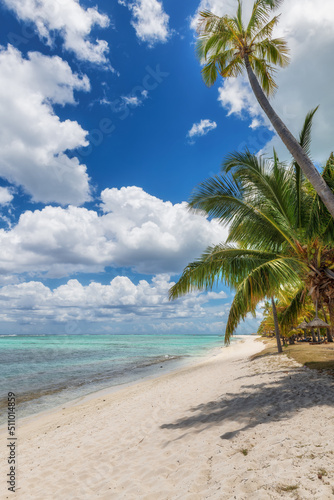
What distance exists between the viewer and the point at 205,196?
8.77 metres

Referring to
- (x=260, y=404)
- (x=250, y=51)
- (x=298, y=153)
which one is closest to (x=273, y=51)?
(x=250, y=51)

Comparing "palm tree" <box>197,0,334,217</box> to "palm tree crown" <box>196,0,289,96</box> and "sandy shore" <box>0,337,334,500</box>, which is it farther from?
"sandy shore" <box>0,337,334,500</box>

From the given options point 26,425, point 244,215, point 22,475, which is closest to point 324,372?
point 244,215

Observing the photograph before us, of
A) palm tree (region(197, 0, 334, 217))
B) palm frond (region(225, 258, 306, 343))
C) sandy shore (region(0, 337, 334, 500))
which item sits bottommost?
sandy shore (region(0, 337, 334, 500))

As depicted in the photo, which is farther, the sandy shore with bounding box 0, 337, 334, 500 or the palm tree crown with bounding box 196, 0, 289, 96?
the palm tree crown with bounding box 196, 0, 289, 96

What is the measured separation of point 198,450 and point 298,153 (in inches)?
258

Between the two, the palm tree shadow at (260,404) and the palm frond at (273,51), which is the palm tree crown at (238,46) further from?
the palm tree shadow at (260,404)

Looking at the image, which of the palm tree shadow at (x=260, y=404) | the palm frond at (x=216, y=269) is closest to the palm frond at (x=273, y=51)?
the palm frond at (x=216, y=269)

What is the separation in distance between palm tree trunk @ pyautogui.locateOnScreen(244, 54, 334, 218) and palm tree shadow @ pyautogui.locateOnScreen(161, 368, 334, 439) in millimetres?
4359

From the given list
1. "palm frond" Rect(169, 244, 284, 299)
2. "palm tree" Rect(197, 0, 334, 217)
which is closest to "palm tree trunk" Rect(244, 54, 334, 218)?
"palm tree" Rect(197, 0, 334, 217)

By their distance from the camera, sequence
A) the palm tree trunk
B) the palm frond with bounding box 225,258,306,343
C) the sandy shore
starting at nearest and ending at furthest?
the sandy shore
the palm tree trunk
the palm frond with bounding box 225,258,306,343

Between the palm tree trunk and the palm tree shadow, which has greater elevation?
the palm tree trunk

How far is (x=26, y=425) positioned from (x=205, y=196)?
9.79m

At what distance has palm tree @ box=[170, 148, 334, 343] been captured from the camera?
754cm
